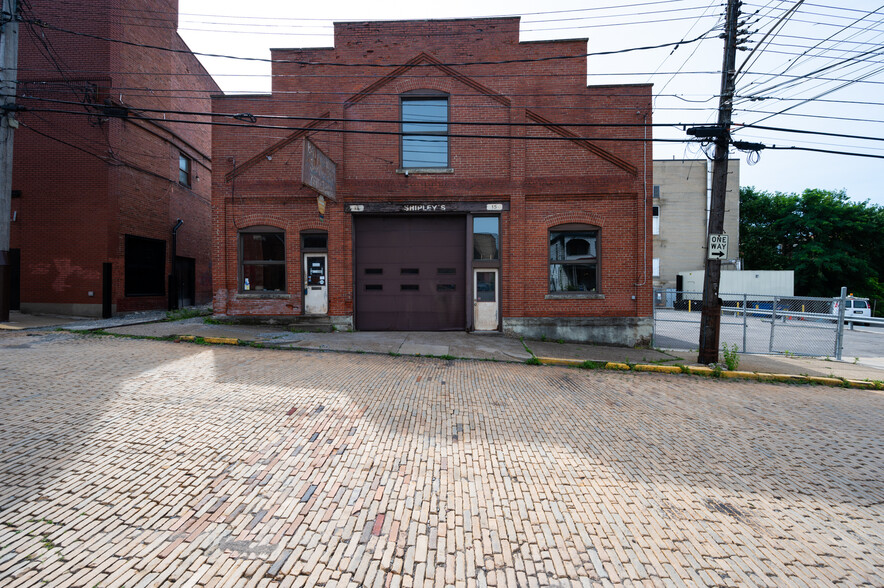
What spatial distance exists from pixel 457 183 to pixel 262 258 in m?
6.95

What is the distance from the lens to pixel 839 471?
13.9 feet

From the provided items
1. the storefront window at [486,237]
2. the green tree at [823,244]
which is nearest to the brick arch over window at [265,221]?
the storefront window at [486,237]

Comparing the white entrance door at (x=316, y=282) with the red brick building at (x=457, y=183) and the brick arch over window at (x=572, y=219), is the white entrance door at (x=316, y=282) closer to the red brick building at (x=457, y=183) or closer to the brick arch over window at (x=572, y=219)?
the red brick building at (x=457, y=183)

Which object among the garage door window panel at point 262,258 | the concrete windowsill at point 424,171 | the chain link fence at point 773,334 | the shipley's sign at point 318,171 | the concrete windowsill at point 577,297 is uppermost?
the concrete windowsill at point 424,171

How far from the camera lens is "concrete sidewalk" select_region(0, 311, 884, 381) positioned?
977 centimetres

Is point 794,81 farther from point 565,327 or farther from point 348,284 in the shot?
point 348,284

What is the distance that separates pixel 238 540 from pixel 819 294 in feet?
181

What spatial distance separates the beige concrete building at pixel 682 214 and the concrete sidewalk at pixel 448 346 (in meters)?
28.6

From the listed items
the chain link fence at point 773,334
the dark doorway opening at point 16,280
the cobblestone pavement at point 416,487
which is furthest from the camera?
the dark doorway opening at point 16,280

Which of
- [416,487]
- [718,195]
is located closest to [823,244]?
[718,195]

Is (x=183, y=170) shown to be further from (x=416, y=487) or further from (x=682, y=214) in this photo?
(x=682, y=214)

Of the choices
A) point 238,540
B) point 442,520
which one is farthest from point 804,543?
point 238,540

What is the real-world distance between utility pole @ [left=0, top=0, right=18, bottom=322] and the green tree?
57.4 meters

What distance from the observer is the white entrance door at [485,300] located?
12625 mm
